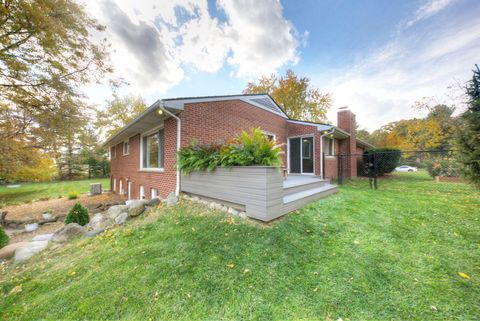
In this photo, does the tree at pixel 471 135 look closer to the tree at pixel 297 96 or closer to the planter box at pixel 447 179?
the planter box at pixel 447 179

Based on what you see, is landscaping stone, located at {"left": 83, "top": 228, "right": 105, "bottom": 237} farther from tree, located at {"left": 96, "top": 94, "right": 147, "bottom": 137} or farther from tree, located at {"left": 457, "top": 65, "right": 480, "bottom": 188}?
tree, located at {"left": 96, "top": 94, "right": 147, "bottom": 137}

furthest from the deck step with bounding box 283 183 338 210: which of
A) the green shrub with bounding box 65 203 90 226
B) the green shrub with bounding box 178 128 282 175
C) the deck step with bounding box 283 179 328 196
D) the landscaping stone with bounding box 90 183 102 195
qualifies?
the landscaping stone with bounding box 90 183 102 195

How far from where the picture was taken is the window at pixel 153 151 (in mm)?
6488

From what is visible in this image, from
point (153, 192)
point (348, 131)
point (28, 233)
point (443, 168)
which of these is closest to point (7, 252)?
point (28, 233)

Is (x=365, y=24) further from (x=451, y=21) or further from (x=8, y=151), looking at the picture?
(x=8, y=151)

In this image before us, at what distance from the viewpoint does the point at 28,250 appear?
339 centimetres

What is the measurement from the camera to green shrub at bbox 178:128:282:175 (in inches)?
135

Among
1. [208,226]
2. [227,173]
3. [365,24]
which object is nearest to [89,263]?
[208,226]

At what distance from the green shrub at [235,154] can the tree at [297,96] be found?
15825mm

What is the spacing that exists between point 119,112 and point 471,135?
26.1 m

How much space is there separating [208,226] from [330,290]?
89.8 inches

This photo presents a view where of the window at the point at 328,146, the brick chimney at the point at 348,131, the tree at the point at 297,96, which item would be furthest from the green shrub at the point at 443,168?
the tree at the point at 297,96

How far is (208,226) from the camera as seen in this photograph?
Result: 11.3 feet

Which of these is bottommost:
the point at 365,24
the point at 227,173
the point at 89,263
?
the point at 89,263
